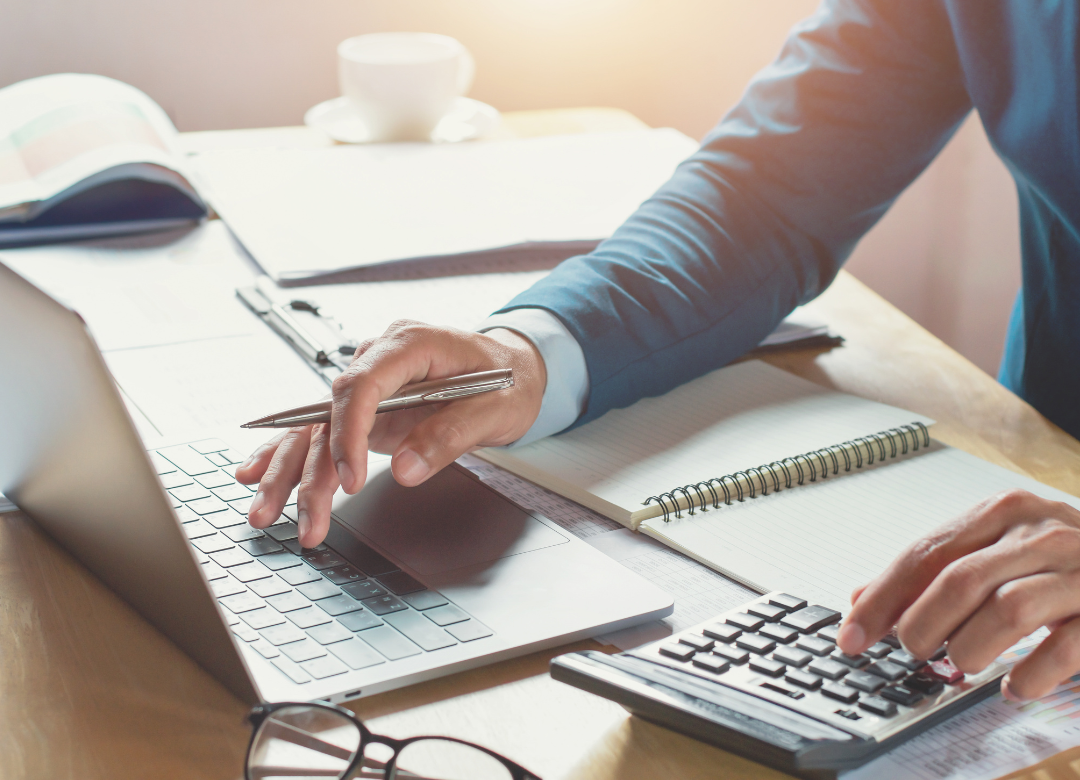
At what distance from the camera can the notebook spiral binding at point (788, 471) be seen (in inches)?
24.7

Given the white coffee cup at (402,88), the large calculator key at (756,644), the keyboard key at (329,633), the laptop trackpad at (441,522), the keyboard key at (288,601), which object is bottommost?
the laptop trackpad at (441,522)

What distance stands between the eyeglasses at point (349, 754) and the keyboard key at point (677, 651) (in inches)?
3.7

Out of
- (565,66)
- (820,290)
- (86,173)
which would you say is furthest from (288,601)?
(565,66)

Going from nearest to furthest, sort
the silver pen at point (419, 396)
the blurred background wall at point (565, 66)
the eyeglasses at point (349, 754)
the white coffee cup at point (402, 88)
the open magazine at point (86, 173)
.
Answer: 1. the eyeglasses at point (349, 754)
2. the silver pen at point (419, 396)
3. the open magazine at point (86, 173)
4. the white coffee cup at point (402, 88)
5. the blurred background wall at point (565, 66)

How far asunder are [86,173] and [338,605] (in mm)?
766

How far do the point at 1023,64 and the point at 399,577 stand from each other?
0.67 m

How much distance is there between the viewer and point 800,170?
94 cm

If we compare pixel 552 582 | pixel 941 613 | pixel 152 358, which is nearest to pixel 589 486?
pixel 552 582

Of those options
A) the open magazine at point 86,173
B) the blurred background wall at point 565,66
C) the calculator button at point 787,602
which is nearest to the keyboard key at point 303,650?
the calculator button at point 787,602

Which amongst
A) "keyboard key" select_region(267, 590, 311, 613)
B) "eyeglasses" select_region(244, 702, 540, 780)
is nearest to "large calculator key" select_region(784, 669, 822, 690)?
"eyeglasses" select_region(244, 702, 540, 780)

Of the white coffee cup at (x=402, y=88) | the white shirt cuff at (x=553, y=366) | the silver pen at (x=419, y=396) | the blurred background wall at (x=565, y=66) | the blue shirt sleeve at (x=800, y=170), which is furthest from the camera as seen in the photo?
the blurred background wall at (x=565, y=66)

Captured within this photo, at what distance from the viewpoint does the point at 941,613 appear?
0.45 meters

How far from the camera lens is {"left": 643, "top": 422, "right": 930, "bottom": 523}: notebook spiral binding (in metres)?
0.63

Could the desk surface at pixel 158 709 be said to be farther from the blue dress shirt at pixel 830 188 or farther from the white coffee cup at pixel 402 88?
the white coffee cup at pixel 402 88
